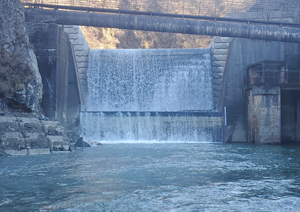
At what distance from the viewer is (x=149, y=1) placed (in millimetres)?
38812

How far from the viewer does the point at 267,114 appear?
16.7 m

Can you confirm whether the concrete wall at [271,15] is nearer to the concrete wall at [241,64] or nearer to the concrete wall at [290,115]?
the concrete wall at [241,64]

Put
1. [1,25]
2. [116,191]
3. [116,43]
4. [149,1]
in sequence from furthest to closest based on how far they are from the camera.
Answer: [149,1]
[116,43]
[1,25]
[116,191]

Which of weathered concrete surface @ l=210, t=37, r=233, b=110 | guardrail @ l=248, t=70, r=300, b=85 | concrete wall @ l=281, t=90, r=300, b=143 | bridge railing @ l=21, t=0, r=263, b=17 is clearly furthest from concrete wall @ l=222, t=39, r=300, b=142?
bridge railing @ l=21, t=0, r=263, b=17

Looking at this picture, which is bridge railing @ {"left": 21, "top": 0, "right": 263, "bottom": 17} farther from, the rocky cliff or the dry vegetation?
the rocky cliff

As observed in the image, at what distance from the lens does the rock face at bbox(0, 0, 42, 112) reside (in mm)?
13055

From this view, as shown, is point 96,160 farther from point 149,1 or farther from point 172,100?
point 149,1

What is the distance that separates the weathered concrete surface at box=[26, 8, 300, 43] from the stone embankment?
6049 mm

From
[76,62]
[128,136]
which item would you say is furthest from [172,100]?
[76,62]

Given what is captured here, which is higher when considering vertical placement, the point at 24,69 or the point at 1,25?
the point at 1,25

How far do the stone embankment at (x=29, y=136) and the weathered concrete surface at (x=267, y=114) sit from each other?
878 cm

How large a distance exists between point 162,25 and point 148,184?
38.4 ft

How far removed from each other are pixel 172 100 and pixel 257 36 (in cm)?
583

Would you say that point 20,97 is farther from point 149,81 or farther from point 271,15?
point 271,15
